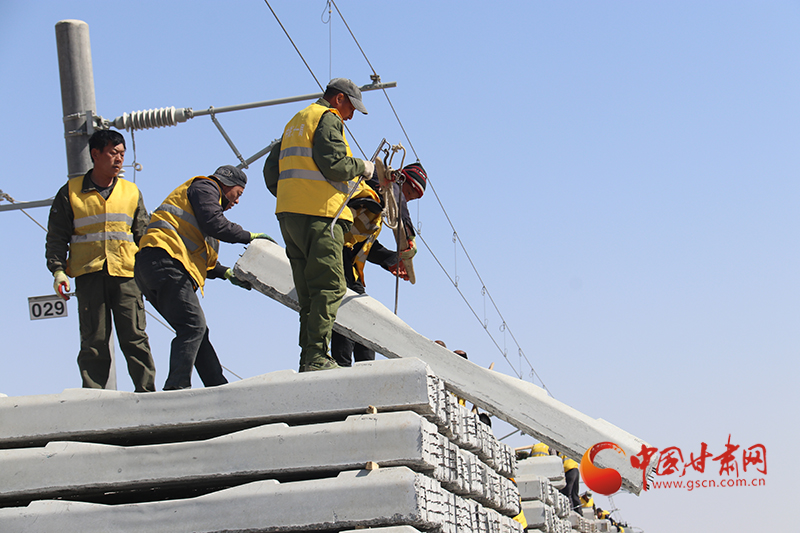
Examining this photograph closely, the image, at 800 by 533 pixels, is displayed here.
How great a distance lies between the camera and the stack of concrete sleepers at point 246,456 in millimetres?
4293

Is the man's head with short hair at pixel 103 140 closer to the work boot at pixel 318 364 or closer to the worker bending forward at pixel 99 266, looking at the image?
the worker bending forward at pixel 99 266

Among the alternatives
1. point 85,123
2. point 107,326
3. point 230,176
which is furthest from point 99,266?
point 85,123

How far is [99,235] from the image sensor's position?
19.6ft

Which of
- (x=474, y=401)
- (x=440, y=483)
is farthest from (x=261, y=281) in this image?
(x=440, y=483)

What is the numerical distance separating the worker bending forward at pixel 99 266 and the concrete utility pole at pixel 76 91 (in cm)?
207

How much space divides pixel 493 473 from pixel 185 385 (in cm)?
230

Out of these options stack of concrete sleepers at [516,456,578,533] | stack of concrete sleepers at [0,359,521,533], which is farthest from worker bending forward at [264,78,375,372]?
stack of concrete sleepers at [516,456,578,533]

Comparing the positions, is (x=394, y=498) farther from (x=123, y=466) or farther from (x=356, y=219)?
(x=356, y=219)

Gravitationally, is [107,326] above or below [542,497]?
above

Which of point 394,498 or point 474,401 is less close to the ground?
point 474,401

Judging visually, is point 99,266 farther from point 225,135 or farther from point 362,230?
point 225,135

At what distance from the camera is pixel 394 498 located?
420 cm

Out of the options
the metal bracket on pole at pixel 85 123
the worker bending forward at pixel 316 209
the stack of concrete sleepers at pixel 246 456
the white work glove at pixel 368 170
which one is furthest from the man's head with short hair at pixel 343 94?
the metal bracket on pole at pixel 85 123

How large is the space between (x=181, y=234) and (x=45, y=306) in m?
3.90
